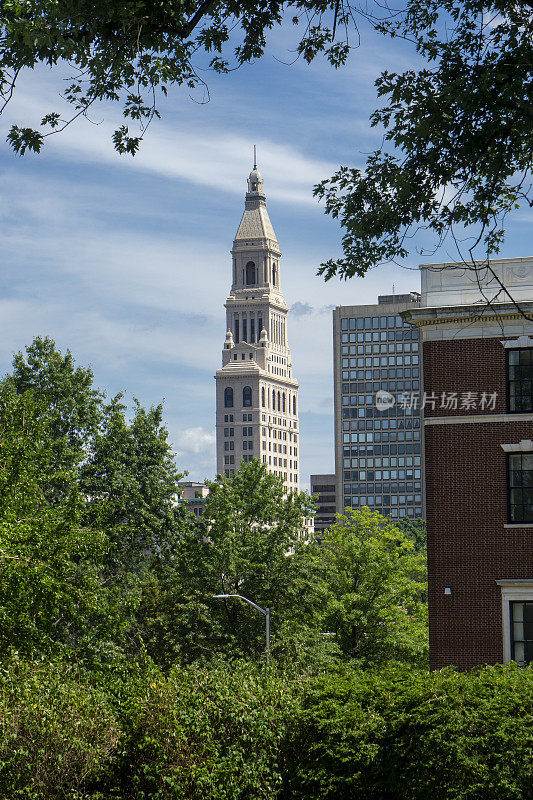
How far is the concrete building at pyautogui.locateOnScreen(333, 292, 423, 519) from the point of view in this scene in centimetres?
18612

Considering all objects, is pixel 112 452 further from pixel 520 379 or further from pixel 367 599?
pixel 520 379

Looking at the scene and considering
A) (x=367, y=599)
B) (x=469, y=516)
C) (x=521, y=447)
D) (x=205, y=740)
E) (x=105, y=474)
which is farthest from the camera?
(x=105, y=474)

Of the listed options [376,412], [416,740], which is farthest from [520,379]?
[376,412]

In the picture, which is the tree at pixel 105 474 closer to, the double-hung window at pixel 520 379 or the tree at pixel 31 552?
the tree at pixel 31 552

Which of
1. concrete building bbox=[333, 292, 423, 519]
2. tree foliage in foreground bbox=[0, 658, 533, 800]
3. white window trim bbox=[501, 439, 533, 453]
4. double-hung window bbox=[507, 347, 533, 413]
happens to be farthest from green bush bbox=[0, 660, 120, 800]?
concrete building bbox=[333, 292, 423, 519]

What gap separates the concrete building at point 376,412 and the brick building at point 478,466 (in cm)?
15605

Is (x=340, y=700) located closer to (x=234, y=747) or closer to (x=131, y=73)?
(x=234, y=747)

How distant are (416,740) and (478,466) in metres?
14.9

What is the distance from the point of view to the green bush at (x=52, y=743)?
48.1ft

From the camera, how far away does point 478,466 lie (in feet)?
95.2

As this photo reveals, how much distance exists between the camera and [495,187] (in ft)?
40.8

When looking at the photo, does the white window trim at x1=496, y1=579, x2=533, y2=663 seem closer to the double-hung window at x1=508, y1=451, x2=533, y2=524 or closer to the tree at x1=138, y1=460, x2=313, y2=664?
the double-hung window at x1=508, y1=451, x2=533, y2=524

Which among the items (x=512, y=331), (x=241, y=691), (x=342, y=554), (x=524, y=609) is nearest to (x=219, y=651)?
(x=342, y=554)

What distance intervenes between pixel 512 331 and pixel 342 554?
817 inches
